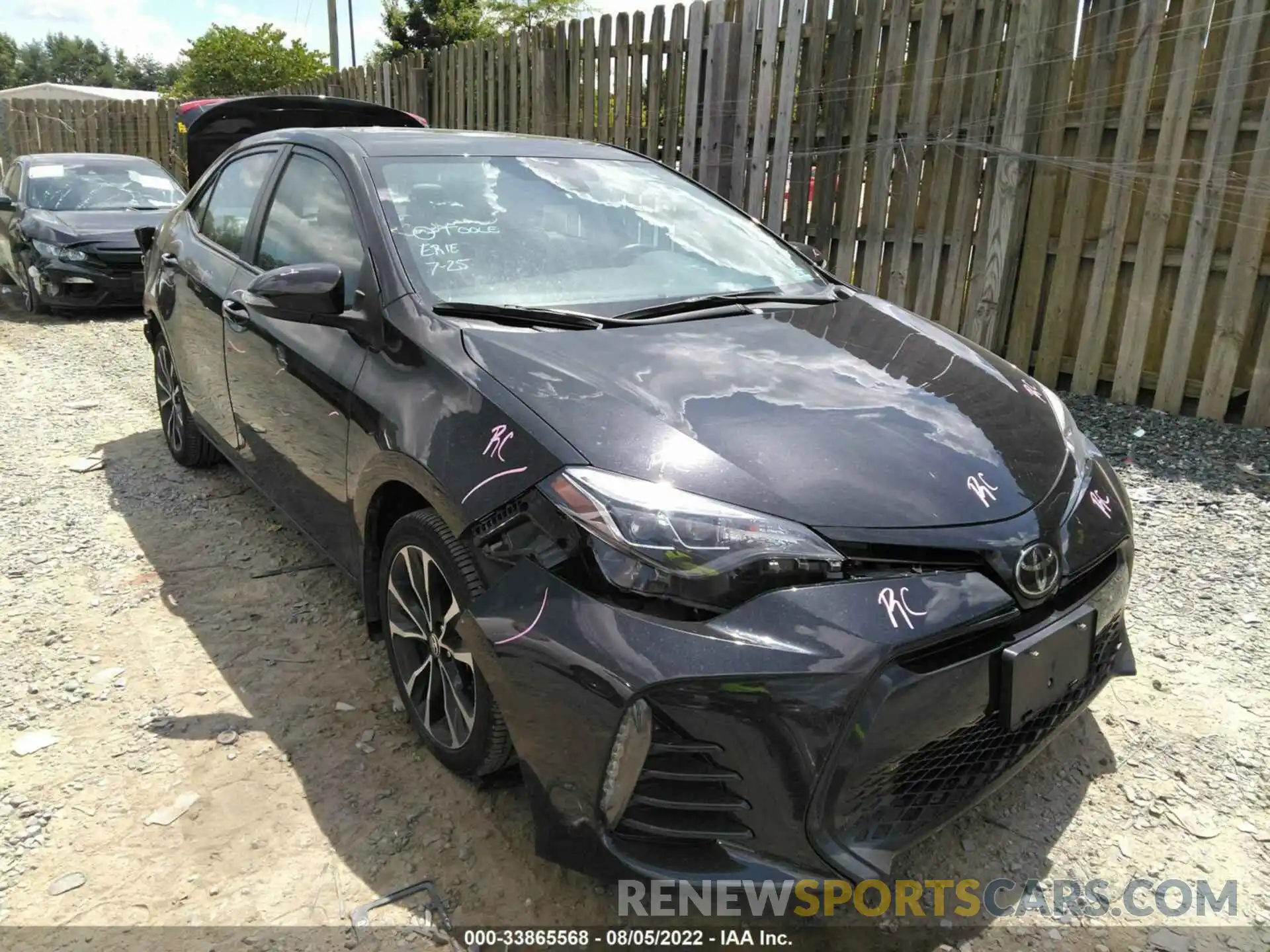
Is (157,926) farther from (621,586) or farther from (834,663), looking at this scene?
(834,663)

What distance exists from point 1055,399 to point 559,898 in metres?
1.98

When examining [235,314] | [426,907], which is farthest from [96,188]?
[426,907]

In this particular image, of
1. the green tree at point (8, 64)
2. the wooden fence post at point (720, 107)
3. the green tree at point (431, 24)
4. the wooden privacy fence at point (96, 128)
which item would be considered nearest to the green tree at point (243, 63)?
the green tree at point (431, 24)

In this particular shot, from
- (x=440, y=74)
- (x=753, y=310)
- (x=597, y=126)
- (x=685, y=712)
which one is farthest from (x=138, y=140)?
(x=685, y=712)

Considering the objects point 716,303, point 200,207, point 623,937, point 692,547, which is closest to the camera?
point 692,547

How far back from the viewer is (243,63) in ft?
133

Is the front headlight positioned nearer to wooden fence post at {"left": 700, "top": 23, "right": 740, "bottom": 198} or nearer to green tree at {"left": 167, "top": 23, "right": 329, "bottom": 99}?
wooden fence post at {"left": 700, "top": 23, "right": 740, "bottom": 198}

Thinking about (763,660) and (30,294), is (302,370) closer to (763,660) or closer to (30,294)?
(763,660)

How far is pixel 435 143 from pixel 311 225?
1.71ft

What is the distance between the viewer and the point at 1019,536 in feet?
6.68

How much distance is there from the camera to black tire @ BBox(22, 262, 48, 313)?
29.9 ft

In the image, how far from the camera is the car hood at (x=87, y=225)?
8828 millimetres

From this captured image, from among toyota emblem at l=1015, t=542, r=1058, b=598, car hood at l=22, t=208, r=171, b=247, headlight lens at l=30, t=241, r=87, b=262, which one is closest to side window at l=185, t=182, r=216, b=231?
toyota emblem at l=1015, t=542, r=1058, b=598

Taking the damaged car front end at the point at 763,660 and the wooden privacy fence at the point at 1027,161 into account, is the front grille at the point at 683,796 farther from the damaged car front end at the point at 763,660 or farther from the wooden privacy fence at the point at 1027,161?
the wooden privacy fence at the point at 1027,161
